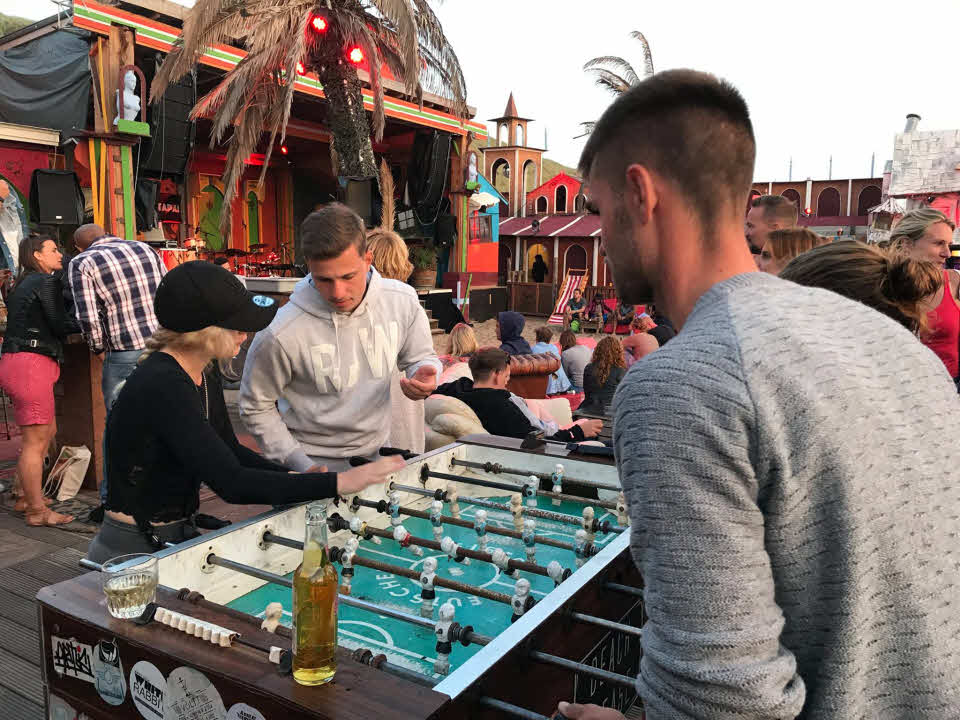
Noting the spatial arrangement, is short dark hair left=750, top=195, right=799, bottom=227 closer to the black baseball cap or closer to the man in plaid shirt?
the black baseball cap

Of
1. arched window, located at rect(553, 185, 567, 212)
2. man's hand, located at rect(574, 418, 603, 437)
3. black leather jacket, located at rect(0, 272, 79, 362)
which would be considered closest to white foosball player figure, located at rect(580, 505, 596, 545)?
man's hand, located at rect(574, 418, 603, 437)

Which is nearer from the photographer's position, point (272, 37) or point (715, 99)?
point (715, 99)

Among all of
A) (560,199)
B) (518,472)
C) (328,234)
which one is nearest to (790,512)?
(518,472)

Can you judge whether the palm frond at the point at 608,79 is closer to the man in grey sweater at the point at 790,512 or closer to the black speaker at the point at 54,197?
the black speaker at the point at 54,197

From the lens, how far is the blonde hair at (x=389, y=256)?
3.93m

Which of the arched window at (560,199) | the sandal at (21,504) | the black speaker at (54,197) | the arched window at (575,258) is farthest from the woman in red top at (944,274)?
the arched window at (560,199)

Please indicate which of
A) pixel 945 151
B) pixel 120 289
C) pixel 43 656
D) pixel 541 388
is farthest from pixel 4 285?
pixel 945 151

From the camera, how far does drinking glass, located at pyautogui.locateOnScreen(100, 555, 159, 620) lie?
146 centimetres

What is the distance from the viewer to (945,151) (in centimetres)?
2098

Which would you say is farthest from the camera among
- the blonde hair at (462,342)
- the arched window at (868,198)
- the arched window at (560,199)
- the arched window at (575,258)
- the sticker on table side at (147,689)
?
the arched window at (560,199)

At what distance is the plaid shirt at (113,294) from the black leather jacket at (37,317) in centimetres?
15

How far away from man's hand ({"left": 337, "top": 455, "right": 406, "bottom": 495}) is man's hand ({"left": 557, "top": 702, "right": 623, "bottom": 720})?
1.05 m

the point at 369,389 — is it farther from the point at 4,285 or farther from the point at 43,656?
the point at 4,285

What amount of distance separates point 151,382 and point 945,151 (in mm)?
24764
